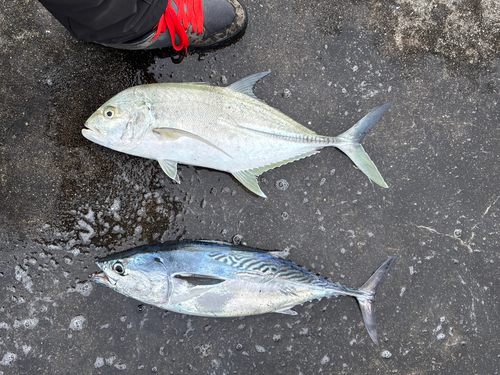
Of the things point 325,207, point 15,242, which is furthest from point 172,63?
point 15,242

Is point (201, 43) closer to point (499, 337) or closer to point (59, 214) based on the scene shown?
point (59, 214)

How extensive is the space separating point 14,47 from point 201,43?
1314 mm

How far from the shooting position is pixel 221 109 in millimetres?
2266

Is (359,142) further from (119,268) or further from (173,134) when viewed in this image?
(119,268)

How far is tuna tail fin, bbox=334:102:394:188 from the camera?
2355mm

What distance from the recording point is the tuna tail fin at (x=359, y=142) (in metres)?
2.36

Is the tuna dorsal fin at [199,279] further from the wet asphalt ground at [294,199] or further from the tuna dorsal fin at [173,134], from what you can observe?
the tuna dorsal fin at [173,134]

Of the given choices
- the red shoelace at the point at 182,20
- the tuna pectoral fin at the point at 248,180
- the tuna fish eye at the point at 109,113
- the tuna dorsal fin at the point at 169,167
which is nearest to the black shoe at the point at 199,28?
the red shoelace at the point at 182,20

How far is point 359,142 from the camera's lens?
238 centimetres

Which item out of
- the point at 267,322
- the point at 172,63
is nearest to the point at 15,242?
the point at 172,63

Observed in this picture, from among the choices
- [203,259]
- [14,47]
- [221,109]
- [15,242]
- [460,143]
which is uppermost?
[460,143]

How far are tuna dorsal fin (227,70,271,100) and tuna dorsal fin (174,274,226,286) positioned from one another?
1231 mm

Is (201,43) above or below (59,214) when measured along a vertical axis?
above

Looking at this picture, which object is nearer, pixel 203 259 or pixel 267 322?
pixel 203 259
